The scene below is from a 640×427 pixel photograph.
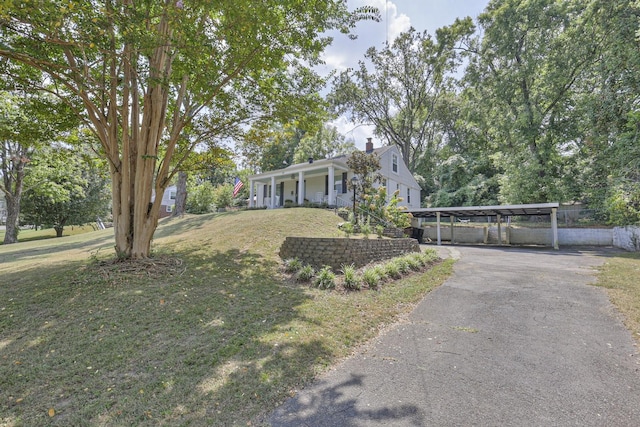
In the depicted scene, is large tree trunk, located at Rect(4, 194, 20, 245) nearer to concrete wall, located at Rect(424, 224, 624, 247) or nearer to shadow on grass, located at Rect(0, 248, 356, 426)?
shadow on grass, located at Rect(0, 248, 356, 426)

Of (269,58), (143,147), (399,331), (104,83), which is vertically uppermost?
(269,58)

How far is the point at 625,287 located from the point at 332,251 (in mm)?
6479

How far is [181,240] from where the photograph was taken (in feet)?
35.0

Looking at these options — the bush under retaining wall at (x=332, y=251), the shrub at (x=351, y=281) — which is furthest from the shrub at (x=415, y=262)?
the shrub at (x=351, y=281)

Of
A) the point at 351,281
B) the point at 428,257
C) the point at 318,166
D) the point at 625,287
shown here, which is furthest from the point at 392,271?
the point at 318,166

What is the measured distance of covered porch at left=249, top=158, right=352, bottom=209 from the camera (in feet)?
62.2

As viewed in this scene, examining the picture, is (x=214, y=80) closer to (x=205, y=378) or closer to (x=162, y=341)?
(x=162, y=341)

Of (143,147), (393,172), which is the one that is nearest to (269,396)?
(143,147)

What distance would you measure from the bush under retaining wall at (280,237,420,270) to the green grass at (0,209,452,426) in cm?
127

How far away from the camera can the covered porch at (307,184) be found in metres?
19.0

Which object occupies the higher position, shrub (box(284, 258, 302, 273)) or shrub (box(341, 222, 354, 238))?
shrub (box(341, 222, 354, 238))

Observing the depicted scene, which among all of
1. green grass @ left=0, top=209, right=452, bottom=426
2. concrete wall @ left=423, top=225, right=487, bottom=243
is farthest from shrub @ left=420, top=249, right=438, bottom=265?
concrete wall @ left=423, top=225, right=487, bottom=243

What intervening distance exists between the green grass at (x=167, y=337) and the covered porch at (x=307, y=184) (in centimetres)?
1217

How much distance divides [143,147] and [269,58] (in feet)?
12.1
